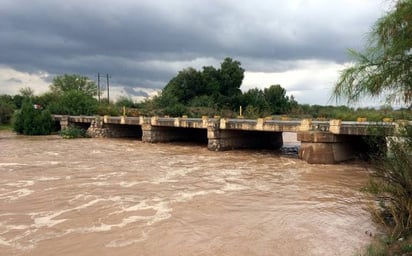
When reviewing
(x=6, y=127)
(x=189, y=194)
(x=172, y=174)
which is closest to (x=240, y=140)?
(x=172, y=174)

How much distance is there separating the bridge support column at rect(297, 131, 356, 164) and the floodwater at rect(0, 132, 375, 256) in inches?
33.0

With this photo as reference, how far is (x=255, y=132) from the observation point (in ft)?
91.2

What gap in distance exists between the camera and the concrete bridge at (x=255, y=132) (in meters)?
18.5

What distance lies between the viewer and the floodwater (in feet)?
24.5

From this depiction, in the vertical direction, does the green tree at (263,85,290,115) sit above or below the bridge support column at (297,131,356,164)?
above

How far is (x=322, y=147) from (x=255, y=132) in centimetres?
927

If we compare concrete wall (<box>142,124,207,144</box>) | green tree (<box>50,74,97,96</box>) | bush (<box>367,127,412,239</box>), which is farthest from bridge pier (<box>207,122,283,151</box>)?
green tree (<box>50,74,97,96</box>)

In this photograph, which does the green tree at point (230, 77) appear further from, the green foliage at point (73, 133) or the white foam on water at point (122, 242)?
the white foam on water at point (122, 242)

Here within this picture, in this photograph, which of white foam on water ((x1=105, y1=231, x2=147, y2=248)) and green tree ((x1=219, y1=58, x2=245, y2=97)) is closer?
white foam on water ((x1=105, y1=231, x2=147, y2=248))

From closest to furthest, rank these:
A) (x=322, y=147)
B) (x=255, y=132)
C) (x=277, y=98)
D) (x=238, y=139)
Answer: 1. (x=322, y=147)
2. (x=238, y=139)
3. (x=255, y=132)
4. (x=277, y=98)

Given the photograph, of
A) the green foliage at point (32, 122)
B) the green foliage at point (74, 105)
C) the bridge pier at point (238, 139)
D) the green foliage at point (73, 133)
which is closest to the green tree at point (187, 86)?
the green foliage at point (74, 105)

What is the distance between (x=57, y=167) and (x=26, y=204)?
295 inches

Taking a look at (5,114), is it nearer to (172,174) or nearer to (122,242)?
(172,174)

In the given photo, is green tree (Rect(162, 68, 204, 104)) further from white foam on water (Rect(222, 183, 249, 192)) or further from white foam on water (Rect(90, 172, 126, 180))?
white foam on water (Rect(222, 183, 249, 192))
